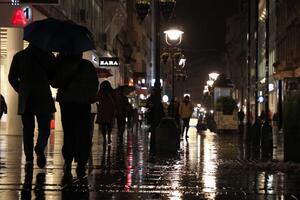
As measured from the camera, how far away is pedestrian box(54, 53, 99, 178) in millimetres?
9961

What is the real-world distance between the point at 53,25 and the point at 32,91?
A: 1056 millimetres

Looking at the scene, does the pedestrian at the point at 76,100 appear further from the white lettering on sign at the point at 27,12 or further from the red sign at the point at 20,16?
the white lettering on sign at the point at 27,12

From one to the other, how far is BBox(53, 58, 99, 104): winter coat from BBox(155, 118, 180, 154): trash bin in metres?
6.54

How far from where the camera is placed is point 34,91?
10914 mm

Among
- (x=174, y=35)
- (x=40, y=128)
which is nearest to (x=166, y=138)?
(x=40, y=128)

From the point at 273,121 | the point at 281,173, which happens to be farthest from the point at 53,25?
the point at 273,121

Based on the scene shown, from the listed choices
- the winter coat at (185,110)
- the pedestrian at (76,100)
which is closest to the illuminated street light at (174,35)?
the winter coat at (185,110)

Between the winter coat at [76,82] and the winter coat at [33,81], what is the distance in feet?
2.45

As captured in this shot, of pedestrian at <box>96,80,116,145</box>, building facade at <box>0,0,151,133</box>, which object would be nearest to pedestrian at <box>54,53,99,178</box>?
building facade at <box>0,0,151,133</box>

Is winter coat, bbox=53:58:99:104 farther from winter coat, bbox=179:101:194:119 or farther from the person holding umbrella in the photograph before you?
winter coat, bbox=179:101:194:119

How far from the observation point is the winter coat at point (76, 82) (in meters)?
9.94

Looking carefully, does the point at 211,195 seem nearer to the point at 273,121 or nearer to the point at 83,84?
the point at 83,84

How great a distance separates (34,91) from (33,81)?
153 mm

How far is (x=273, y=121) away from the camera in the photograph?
6019cm
